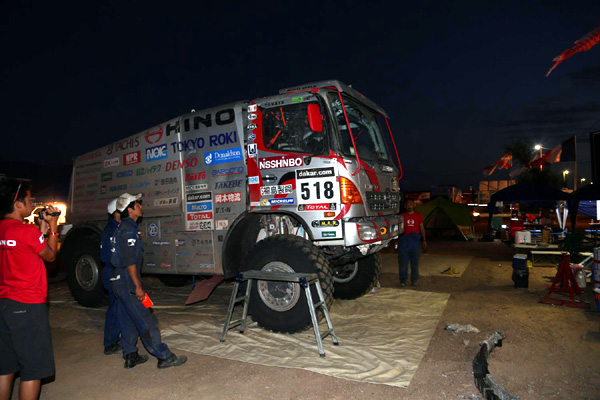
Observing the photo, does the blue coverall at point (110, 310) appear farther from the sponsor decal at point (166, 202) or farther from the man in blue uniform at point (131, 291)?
the sponsor decal at point (166, 202)

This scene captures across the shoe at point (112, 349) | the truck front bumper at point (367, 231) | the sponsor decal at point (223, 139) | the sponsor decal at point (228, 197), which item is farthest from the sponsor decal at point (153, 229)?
the truck front bumper at point (367, 231)

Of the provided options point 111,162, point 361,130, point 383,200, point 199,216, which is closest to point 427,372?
point 383,200

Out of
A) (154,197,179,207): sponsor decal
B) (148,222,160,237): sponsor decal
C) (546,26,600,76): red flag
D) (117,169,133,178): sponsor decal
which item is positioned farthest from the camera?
(546,26,600,76): red flag

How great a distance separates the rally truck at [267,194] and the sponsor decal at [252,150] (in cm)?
2

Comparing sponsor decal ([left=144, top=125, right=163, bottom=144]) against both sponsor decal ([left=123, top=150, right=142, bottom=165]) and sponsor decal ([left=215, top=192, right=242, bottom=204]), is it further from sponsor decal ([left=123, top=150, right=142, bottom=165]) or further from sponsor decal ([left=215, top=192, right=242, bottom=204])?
sponsor decal ([left=215, top=192, right=242, bottom=204])

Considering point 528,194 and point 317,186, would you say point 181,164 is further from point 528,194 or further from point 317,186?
point 528,194

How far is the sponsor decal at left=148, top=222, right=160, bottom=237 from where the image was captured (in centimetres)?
693

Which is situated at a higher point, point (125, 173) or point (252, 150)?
point (252, 150)

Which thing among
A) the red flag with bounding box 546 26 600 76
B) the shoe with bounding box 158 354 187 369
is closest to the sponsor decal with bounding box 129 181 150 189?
the shoe with bounding box 158 354 187 369

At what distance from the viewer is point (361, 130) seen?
6.48m

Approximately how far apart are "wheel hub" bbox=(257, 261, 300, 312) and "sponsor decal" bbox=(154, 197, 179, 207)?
2.12 meters

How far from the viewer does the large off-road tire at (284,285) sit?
531 cm

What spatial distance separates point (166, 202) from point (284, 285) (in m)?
2.67

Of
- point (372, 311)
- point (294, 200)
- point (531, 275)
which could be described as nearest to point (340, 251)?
point (294, 200)
